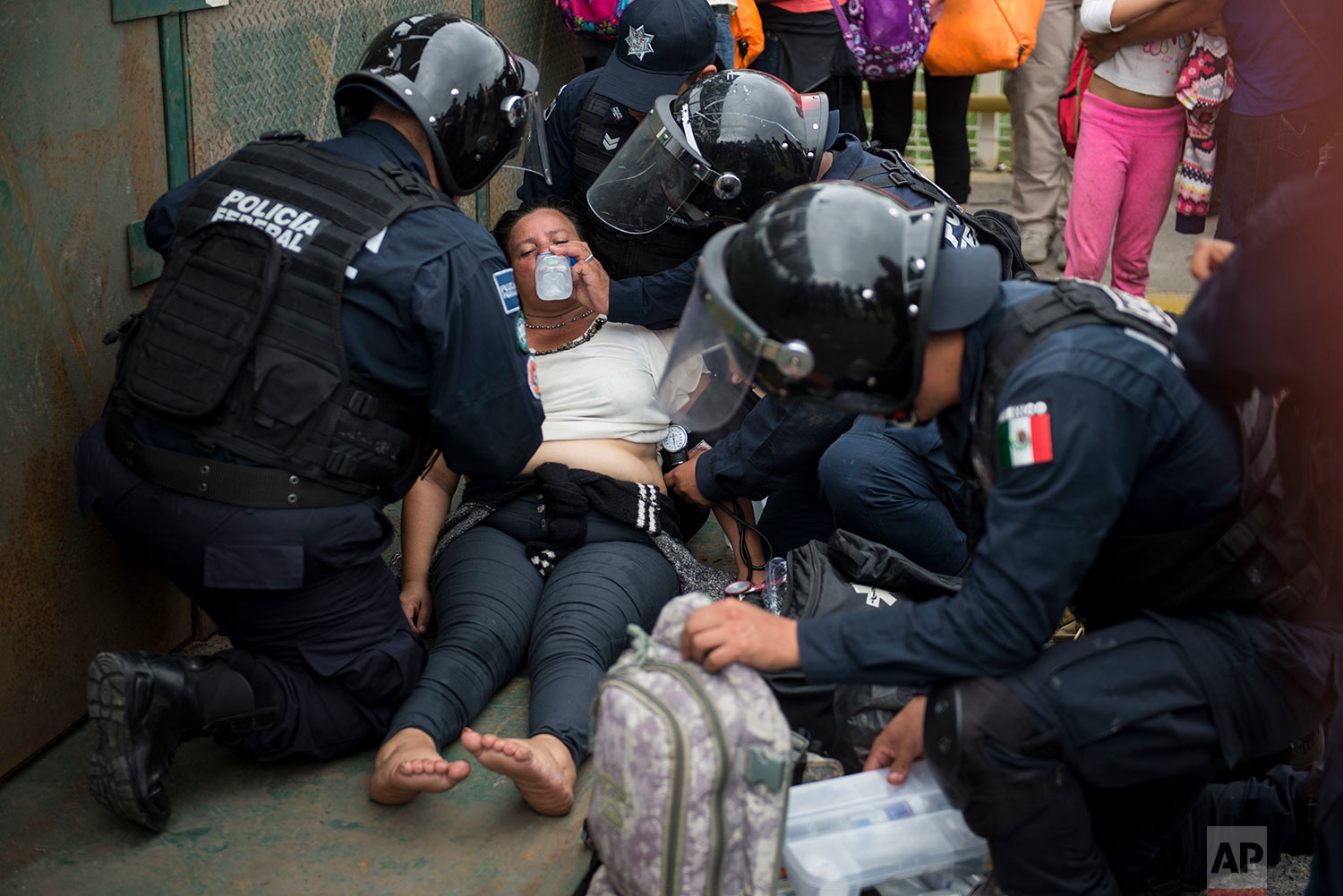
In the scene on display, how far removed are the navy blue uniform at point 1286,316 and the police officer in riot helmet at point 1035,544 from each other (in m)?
0.09

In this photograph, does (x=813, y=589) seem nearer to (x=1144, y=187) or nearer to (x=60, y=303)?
(x=60, y=303)

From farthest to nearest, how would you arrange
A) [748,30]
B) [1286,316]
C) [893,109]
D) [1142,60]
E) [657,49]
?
[893,109], [748,30], [1142,60], [657,49], [1286,316]

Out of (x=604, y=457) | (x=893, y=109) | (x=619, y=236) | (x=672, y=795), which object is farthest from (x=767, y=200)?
(x=893, y=109)

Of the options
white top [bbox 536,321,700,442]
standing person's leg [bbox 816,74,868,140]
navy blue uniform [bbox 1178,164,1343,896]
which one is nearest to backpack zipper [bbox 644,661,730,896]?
navy blue uniform [bbox 1178,164,1343,896]

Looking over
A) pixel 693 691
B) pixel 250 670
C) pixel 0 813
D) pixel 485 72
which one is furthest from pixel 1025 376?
pixel 0 813

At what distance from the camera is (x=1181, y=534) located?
2102mm

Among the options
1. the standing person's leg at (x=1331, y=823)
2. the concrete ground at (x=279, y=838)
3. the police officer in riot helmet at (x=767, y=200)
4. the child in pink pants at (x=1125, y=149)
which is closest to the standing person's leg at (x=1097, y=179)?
the child in pink pants at (x=1125, y=149)

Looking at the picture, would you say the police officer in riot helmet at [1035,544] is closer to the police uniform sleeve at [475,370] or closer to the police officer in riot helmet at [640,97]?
the police uniform sleeve at [475,370]

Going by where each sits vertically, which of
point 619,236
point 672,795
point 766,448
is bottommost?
point 766,448

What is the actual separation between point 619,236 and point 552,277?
1.44ft

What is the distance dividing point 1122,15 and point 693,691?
352 cm

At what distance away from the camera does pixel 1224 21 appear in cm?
437

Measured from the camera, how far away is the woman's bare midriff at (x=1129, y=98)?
4770mm

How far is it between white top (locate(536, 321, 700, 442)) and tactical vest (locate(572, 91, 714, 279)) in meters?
0.34
